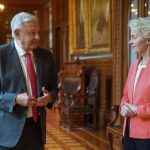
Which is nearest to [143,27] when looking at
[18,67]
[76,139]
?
[18,67]

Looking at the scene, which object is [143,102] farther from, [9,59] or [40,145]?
[9,59]

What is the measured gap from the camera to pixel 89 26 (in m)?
8.41

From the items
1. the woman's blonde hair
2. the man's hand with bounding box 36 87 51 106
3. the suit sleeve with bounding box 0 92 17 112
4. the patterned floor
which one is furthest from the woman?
the patterned floor

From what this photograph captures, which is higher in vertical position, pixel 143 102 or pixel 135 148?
pixel 143 102

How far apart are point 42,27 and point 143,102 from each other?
37.2 ft

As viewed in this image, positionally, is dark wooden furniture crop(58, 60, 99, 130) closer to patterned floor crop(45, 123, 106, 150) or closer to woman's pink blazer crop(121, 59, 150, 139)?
patterned floor crop(45, 123, 106, 150)

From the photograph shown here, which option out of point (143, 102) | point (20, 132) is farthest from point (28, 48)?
point (143, 102)

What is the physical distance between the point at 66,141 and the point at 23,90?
3843 mm

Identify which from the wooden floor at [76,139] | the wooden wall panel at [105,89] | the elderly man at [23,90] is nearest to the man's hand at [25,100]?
the elderly man at [23,90]

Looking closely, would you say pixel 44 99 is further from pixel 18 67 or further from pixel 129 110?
pixel 129 110

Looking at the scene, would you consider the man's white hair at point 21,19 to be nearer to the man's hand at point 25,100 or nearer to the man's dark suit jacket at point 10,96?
the man's dark suit jacket at point 10,96

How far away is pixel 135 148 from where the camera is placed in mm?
2496

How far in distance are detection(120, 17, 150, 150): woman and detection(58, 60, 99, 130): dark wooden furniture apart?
188 inches

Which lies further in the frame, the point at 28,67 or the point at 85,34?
the point at 85,34
